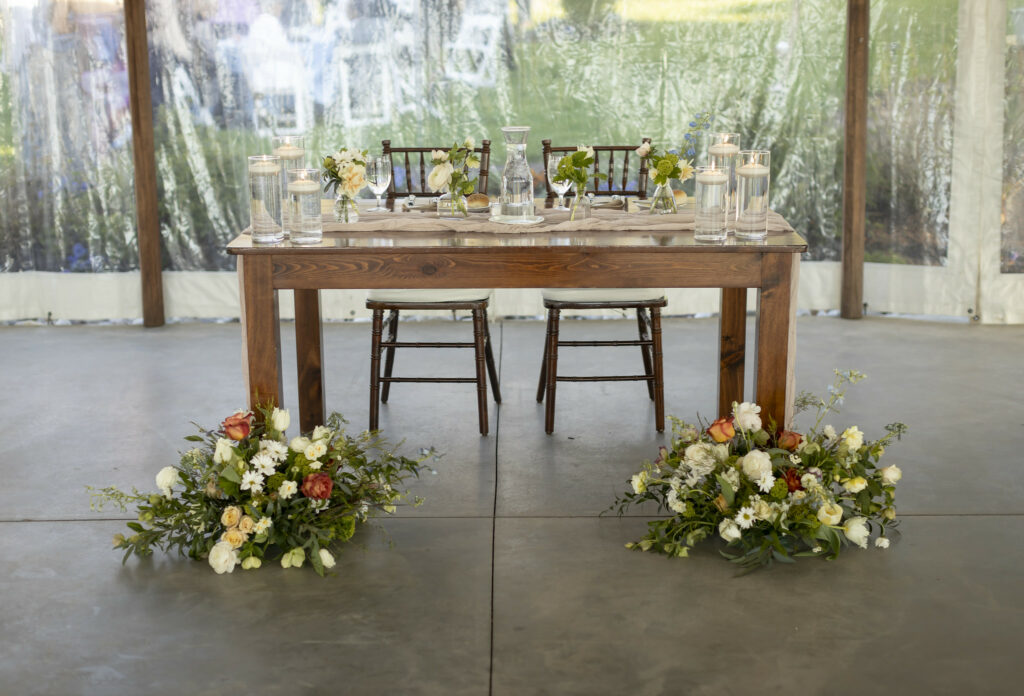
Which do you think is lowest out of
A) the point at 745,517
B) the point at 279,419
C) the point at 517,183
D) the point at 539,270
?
the point at 745,517

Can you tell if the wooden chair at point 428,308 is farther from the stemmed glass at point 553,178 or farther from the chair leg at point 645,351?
the chair leg at point 645,351

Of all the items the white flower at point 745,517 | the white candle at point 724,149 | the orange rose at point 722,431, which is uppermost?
the white candle at point 724,149

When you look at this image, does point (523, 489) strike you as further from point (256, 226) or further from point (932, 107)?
point (932, 107)

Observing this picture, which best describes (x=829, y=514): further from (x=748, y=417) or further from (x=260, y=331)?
(x=260, y=331)

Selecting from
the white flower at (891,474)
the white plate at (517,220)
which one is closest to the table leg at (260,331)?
the white plate at (517,220)

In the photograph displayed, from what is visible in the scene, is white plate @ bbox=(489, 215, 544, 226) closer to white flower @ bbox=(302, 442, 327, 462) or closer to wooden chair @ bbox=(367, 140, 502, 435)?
wooden chair @ bbox=(367, 140, 502, 435)

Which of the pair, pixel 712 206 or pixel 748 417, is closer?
pixel 748 417

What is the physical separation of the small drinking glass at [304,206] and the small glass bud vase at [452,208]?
456 mm

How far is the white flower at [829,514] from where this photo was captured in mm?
2869

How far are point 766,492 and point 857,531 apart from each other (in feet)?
0.81

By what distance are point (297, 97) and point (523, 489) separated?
2959mm

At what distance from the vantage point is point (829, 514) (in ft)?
9.42

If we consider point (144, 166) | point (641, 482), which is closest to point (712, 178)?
point (641, 482)

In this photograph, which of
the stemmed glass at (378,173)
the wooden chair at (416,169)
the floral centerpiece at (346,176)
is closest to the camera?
the floral centerpiece at (346,176)
